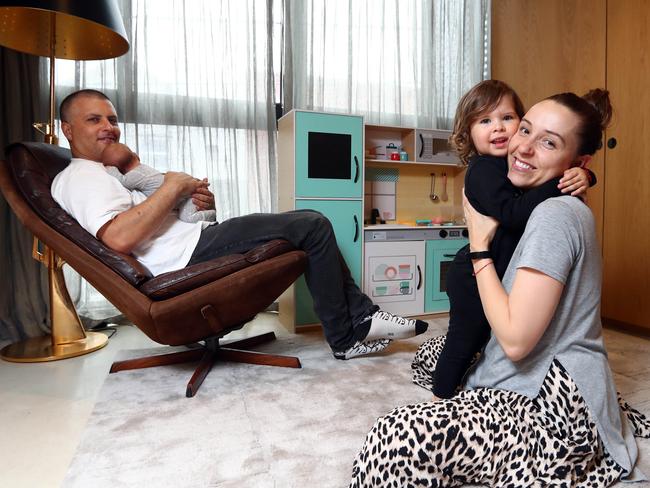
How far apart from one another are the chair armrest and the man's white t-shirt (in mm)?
190

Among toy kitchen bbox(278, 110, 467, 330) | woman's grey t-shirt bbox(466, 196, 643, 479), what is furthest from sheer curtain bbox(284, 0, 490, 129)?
woman's grey t-shirt bbox(466, 196, 643, 479)

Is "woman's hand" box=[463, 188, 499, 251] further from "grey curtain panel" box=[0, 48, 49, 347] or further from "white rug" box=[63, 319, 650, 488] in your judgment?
"grey curtain panel" box=[0, 48, 49, 347]

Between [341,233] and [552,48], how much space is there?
1998mm

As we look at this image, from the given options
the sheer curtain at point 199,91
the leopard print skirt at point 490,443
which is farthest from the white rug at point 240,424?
the sheer curtain at point 199,91

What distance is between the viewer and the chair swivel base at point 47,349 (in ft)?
6.88

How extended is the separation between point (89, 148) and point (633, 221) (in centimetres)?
292

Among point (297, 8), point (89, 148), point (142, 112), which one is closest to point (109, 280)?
point (89, 148)

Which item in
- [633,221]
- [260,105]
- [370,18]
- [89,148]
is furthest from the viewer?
[370,18]

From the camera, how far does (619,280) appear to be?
2602 mm

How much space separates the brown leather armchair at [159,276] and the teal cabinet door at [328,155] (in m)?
0.88

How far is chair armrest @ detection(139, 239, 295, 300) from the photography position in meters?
1.60

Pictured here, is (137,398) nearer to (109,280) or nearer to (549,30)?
(109,280)

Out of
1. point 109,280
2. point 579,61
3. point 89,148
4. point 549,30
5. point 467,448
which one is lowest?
point 467,448

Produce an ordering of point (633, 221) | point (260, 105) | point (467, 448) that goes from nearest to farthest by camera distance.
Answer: point (467, 448), point (633, 221), point (260, 105)
